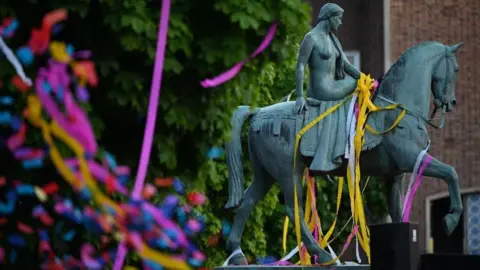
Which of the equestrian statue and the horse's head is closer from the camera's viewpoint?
the equestrian statue

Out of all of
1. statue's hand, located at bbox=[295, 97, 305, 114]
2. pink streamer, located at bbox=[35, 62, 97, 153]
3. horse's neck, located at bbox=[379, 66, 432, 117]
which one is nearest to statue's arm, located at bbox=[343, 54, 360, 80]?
horse's neck, located at bbox=[379, 66, 432, 117]

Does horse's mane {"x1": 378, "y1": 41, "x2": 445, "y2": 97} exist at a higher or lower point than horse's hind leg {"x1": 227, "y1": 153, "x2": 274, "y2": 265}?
higher

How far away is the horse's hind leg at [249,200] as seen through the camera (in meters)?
14.2

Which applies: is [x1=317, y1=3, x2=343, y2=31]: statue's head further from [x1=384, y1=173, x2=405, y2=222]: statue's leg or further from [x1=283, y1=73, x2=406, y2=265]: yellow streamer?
[x1=384, y1=173, x2=405, y2=222]: statue's leg

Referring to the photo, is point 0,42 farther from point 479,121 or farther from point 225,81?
point 479,121

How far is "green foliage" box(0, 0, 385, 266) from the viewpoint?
6.93 metres

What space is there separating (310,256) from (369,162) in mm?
1232

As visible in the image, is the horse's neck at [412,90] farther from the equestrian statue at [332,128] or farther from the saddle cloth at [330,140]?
the saddle cloth at [330,140]

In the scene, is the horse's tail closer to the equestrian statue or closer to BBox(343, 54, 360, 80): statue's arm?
the equestrian statue

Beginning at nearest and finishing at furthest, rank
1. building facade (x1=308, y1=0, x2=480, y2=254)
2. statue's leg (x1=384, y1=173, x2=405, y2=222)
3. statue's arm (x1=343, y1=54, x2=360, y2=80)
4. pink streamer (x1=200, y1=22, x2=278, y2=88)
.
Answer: pink streamer (x1=200, y1=22, x2=278, y2=88)
statue's leg (x1=384, y1=173, x2=405, y2=222)
statue's arm (x1=343, y1=54, x2=360, y2=80)
building facade (x1=308, y1=0, x2=480, y2=254)

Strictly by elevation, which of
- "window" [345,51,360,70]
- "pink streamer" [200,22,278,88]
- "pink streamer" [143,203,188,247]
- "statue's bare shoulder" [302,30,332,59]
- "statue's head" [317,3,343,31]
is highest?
"window" [345,51,360,70]

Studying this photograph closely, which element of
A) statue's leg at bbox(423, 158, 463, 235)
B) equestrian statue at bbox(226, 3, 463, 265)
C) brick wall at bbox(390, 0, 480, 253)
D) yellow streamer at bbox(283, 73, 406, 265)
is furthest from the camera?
brick wall at bbox(390, 0, 480, 253)

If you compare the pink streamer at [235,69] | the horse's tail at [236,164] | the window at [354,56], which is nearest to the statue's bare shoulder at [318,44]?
the horse's tail at [236,164]

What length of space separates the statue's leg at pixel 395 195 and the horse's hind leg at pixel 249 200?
4.32 feet
